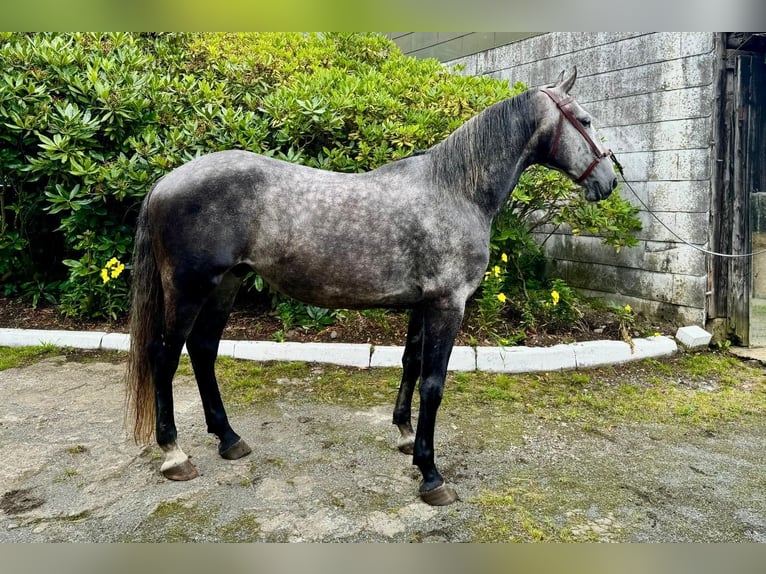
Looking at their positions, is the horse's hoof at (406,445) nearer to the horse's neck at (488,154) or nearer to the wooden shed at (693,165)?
the horse's neck at (488,154)

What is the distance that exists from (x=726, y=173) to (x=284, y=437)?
4.53 m

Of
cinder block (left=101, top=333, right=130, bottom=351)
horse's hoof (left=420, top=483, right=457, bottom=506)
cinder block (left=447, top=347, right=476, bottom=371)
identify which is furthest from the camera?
cinder block (left=101, top=333, right=130, bottom=351)

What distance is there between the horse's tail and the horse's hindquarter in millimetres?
299

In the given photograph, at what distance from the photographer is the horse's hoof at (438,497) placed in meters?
2.41

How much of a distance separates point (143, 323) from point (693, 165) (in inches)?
189

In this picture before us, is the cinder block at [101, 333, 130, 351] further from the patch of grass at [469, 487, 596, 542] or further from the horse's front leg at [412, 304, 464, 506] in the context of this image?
the patch of grass at [469, 487, 596, 542]

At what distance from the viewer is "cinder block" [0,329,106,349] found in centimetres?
470

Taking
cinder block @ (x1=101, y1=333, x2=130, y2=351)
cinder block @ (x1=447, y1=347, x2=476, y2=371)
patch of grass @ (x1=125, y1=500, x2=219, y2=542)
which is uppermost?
cinder block @ (x1=101, y1=333, x2=130, y2=351)

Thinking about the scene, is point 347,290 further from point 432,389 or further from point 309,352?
point 309,352

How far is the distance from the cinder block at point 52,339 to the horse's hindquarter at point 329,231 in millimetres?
2946

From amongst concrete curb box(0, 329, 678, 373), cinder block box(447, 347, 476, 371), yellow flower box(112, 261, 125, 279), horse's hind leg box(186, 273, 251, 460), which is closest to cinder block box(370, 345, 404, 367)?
concrete curb box(0, 329, 678, 373)

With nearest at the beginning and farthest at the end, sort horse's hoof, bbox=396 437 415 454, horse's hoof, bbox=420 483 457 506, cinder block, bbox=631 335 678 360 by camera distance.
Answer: horse's hoof, bbox=420 483 457 506 → horse's hoof, bbox=396 437 415 454 → cinder block, bbox=631 335 678 360

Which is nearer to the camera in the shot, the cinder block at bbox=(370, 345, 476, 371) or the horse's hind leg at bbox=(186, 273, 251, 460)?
the horse's hind leg at bbox=(186, 273, 251, 460)

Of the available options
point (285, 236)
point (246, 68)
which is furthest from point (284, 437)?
point (246, 68)
